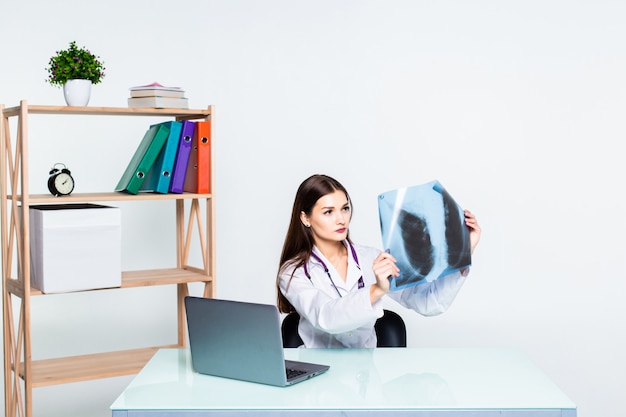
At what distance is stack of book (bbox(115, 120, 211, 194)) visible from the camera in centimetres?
347

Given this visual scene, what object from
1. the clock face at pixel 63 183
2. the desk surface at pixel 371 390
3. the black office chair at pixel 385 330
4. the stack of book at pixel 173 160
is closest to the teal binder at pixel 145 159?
the stack of book at pixel 173 160

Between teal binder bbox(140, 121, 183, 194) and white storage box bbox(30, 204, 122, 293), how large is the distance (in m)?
0.26

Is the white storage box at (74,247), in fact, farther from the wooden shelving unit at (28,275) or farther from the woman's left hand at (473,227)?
the woman's left hand at (473,227)

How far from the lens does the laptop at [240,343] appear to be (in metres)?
2.19

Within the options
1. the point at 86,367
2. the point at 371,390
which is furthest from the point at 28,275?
the point at 371,390

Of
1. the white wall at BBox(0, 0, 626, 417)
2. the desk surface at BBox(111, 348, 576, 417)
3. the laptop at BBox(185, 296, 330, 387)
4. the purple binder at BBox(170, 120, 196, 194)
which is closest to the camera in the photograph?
the desk surface at BBox(111, 348, 576, 417)

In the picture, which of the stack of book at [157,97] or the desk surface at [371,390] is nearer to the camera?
the desk surface at [371,390]

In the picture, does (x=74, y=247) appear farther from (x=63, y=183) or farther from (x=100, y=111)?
(x=100, y=111)

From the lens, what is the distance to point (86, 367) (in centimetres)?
343

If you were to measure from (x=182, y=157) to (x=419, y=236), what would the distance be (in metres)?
1.38

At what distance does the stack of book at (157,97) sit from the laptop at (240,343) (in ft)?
4.31

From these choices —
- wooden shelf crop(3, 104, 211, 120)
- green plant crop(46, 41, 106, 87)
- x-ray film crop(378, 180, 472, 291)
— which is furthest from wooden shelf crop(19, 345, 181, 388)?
x-ray film crop(378, 180, 472, 291)

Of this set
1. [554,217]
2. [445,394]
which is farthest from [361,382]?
[554,217]

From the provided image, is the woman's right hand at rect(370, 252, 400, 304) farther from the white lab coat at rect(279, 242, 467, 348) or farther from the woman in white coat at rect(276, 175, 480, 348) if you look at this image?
the woman in white coat at rect(276, 175, 480, 348)
